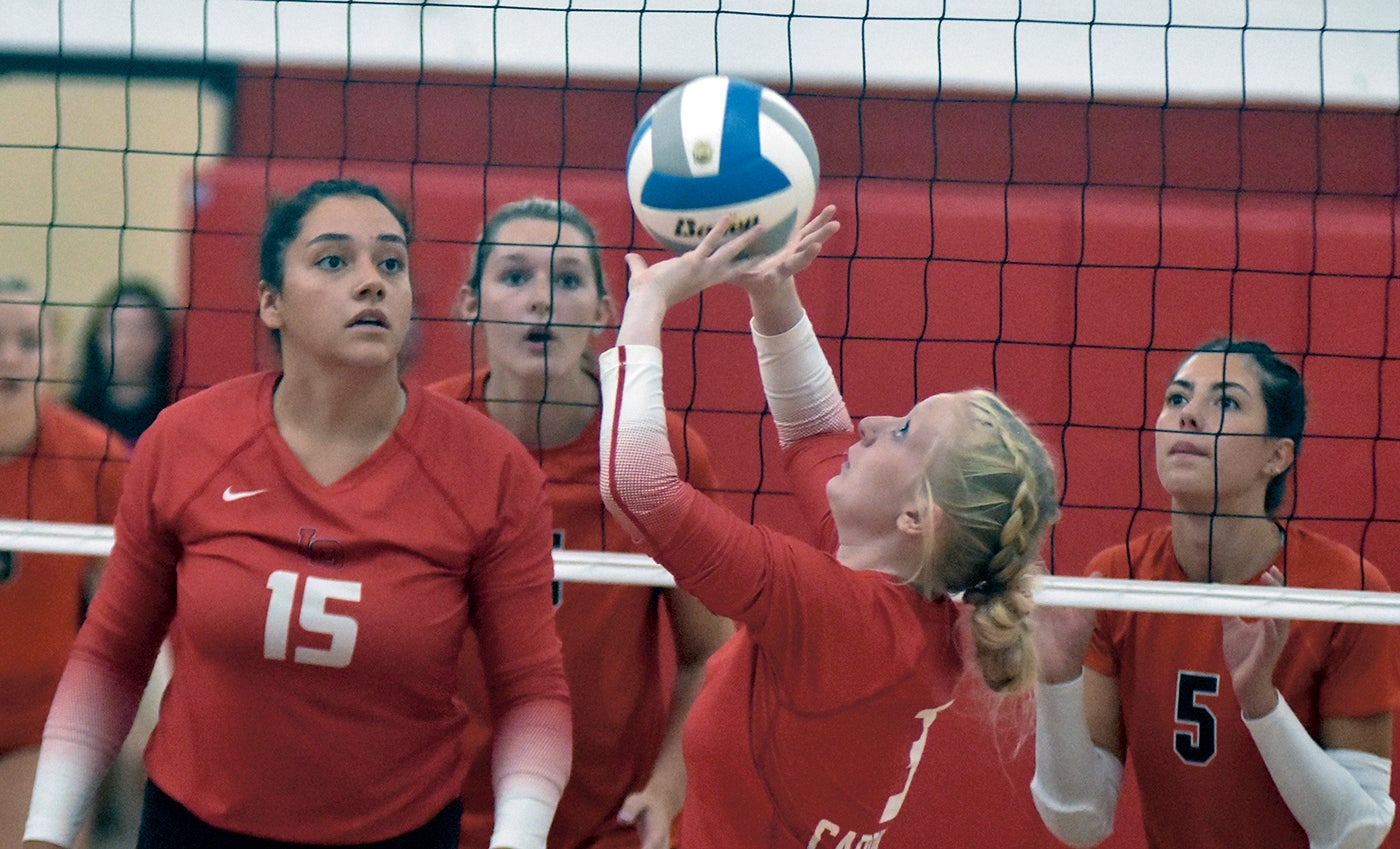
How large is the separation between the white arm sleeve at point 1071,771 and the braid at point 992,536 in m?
0.61

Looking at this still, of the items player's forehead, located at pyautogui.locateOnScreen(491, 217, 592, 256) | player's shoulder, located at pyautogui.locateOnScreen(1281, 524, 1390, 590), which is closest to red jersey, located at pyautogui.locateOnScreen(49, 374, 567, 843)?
player's forehead, located at pyautogui.locateOnScreen(491, 217, 592, 256)

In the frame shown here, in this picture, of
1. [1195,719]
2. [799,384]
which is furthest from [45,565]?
[1195,719]

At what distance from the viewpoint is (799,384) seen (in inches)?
92.0

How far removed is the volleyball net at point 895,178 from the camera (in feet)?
14.2

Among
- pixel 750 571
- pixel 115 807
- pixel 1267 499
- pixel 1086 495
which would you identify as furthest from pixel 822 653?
pixel 1086 495

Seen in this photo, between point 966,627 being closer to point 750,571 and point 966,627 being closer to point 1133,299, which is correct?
point 750,571

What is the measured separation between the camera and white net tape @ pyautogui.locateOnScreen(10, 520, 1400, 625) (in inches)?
100

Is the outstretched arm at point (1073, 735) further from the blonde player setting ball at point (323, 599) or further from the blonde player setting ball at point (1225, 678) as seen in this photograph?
the blonde player setting ball at point (323, 599)

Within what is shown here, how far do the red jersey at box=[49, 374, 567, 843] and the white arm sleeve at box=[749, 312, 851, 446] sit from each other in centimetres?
52

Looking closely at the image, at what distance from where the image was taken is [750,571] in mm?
1809

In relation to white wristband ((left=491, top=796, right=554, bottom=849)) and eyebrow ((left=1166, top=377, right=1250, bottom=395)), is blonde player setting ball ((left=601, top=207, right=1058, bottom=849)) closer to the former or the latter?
white wristband ((left=491, top=796, right=554, bottom=849))

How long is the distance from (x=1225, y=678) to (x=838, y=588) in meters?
1.11

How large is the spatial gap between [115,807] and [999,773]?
2.28m

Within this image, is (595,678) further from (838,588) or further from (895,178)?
(895,178)
